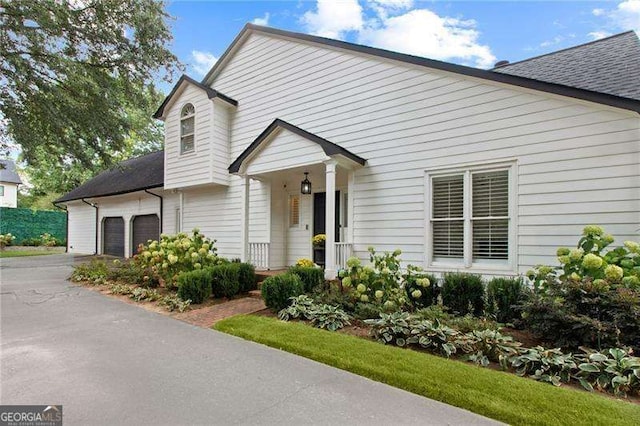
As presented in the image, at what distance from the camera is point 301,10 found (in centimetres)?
923

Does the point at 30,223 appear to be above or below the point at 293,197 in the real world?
below

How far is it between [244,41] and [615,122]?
8899 mm

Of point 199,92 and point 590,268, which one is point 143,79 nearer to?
point 199,92

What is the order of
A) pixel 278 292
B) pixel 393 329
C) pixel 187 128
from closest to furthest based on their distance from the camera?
pixel 393 329 → pixel 278 292 → pixel 187 128

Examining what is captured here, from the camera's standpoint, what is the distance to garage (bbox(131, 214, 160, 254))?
13.2m

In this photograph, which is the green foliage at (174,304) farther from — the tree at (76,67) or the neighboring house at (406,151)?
the tree at (76,67)

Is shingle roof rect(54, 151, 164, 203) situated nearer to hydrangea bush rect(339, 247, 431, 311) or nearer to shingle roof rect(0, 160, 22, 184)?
hydrangea bush rect(339, 247, 431, 311)

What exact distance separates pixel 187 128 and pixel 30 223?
19.0 m

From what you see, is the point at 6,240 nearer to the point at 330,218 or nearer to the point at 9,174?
the point at 330,218

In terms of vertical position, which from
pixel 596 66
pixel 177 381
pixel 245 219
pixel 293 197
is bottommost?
pixel 177 381

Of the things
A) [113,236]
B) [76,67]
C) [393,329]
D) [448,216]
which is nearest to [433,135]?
[448,216]

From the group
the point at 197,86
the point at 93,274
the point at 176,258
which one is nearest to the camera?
the point at 176,258

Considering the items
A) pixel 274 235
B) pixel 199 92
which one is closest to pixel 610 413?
pixel 274 235

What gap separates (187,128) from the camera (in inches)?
410
